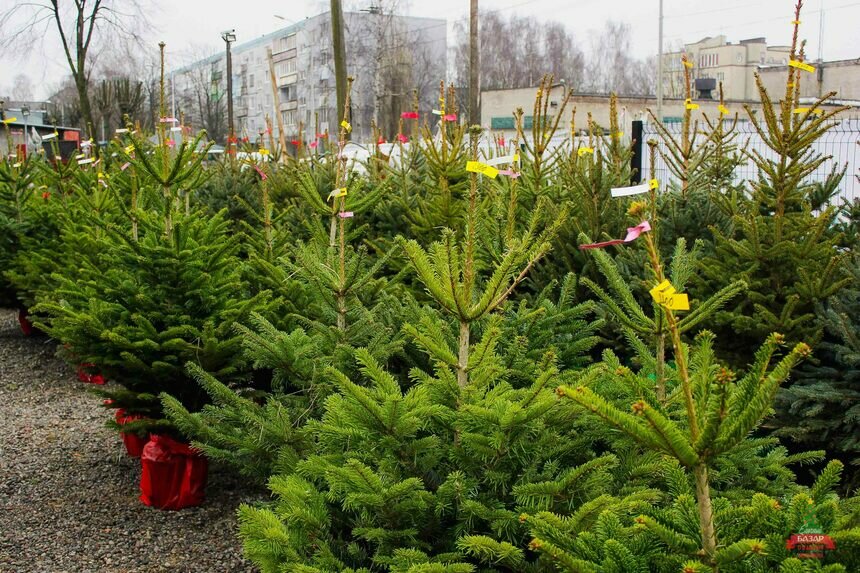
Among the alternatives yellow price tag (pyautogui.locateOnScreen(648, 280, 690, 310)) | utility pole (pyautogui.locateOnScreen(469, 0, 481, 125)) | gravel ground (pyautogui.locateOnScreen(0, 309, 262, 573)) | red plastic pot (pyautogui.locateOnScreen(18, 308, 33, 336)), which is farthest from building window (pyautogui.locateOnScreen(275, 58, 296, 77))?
yellow price tag (pyautogui.locateOnScreen(648, 280, 690, 310))

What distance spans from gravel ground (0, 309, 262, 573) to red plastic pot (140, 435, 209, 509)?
0.07m

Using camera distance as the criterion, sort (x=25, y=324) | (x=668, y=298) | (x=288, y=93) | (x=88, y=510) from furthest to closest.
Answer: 1. (x=288, y=93)
2. (x=25, y=324)
3. (x=88, y=510)
4. (x=668, y=298)

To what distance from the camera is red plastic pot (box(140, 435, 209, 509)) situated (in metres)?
4.67

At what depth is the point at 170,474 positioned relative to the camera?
4.70 m

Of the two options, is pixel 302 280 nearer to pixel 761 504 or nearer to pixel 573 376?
pixel 573 376

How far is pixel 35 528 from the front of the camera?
4438 mm

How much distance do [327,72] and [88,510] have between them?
6607 cm

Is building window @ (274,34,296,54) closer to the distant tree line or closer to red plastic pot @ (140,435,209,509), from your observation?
the distant tree line

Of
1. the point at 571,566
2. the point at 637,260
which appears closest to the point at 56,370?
the point at 637,260

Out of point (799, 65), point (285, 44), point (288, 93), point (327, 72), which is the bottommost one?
point (799, 65)

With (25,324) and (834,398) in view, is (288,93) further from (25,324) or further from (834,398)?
(834,398)

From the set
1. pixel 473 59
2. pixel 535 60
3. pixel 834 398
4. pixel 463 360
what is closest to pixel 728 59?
pixel 535 60

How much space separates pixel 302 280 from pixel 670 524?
3507 mm

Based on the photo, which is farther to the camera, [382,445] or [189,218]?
[189,218]
